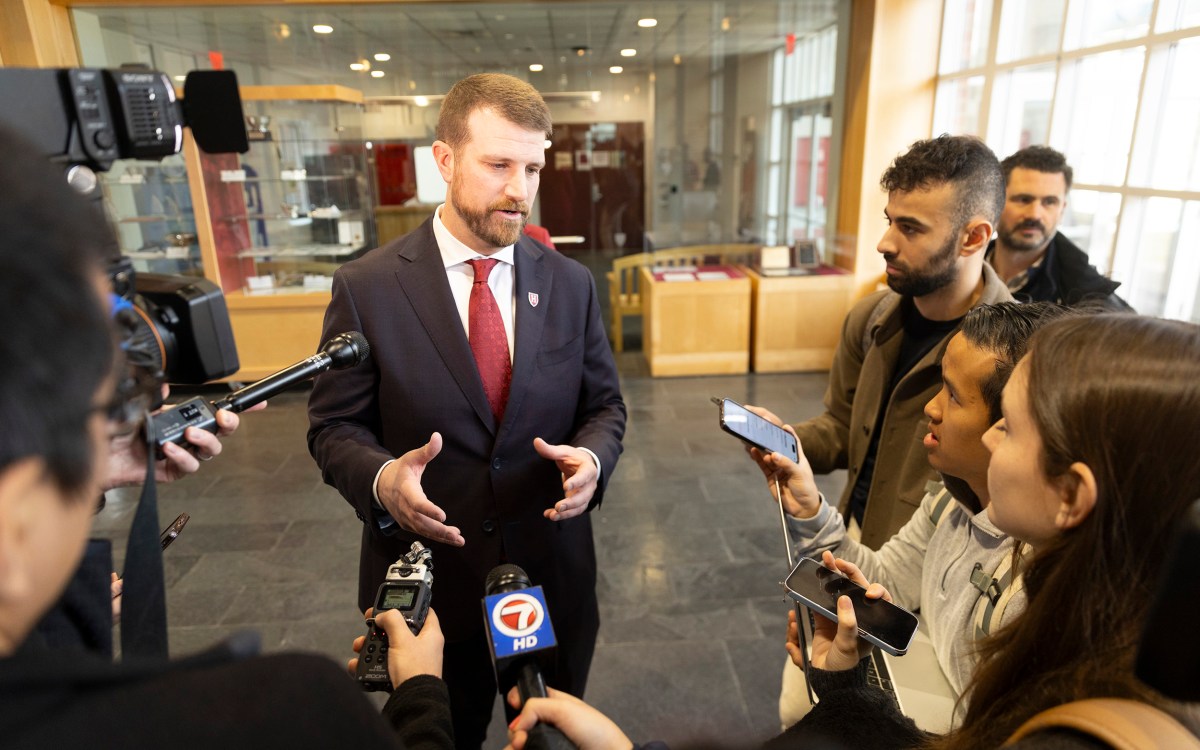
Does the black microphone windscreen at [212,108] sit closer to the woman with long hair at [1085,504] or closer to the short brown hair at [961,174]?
the woman with long hair at [1085,504]

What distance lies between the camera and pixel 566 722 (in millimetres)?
788

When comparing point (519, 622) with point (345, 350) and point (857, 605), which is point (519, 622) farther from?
point (857, 605)

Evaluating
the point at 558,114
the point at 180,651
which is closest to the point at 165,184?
the point at 558,114

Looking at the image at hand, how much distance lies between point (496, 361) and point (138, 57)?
20.6ft

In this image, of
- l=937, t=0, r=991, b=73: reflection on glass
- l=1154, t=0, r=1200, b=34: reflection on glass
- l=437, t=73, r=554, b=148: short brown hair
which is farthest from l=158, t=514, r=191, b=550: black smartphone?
l=937, t=0, r=991, b=73: reflection on glass

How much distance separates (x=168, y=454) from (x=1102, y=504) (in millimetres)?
1178

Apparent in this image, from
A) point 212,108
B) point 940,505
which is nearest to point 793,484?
point 940,505

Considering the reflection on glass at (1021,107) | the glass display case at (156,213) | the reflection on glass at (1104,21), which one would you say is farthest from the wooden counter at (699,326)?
the glass display case at (156,213)

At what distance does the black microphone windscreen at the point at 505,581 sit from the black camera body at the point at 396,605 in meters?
0.12

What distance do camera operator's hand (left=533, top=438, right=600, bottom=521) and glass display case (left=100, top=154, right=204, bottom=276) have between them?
5.28m

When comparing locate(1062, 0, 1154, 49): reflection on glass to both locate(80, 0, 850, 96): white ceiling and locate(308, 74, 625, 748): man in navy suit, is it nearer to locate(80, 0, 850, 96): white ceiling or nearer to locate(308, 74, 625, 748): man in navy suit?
locate(80, 0, 850, 96): white ceiling

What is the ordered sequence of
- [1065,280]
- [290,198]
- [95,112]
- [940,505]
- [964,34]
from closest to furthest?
[95,112], [940,505], [1065,280], [964,34], [290,198]

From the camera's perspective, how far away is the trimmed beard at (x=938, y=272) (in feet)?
6.18

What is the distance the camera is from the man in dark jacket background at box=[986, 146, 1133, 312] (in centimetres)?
296
